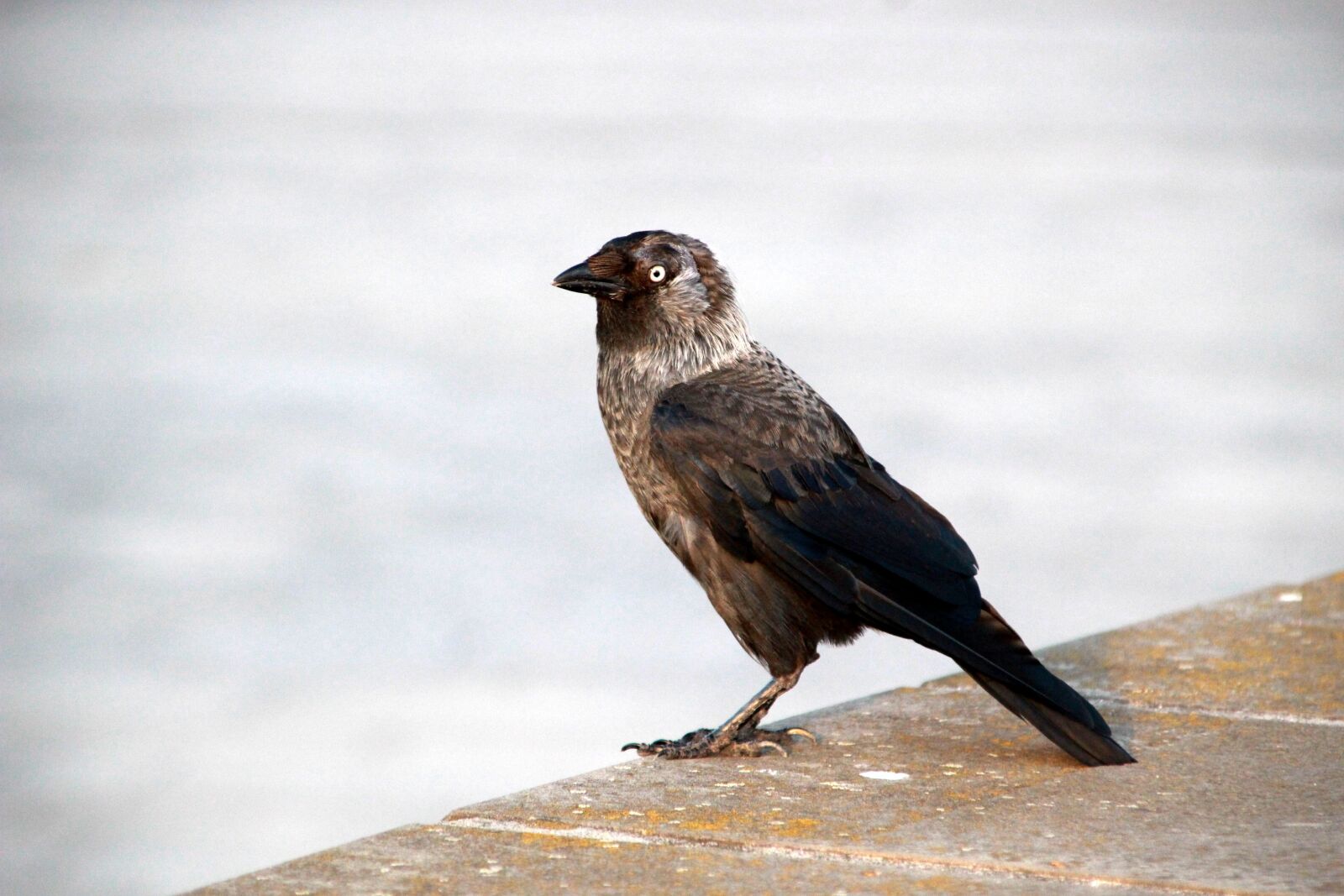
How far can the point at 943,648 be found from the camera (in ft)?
13.2

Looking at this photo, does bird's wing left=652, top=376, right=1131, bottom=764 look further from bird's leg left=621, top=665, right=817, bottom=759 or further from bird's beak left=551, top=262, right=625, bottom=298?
bird's beak left=551, top=262, right=625, bottom=298

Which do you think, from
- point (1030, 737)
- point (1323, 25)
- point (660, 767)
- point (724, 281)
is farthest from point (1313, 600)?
point (1323, 25)

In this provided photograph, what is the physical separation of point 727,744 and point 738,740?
0.05 metres

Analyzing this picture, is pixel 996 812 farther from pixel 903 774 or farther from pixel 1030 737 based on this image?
pixel 1030 737

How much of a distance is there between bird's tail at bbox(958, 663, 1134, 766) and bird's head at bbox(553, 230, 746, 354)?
1322 millimetres

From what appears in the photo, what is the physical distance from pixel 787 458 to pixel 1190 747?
1115 mm

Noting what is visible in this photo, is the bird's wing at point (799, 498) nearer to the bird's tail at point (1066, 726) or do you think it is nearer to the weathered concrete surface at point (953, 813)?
the bird's tail at point (1066, 726)

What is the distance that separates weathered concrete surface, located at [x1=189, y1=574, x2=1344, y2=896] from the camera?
301 cm

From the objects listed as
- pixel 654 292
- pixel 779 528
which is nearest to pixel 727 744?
pixel 779 528

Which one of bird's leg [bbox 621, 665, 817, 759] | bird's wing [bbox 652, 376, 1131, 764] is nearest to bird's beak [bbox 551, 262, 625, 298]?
bird's wing [bbox 652, 376, 1131, 764]

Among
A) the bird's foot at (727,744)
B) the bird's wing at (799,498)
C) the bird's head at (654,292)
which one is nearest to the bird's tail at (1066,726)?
the bird's wing at (799,498)

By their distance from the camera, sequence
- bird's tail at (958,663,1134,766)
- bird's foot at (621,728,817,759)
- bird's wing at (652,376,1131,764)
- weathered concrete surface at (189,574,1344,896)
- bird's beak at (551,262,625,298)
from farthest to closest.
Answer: bird's beak at (551,262,625,298), bird's foot at (621,728,817,759), bird's wing at (652,376,1131,764), bird's tail at (958,663,1134,766), weathered concrete surface at (189,574,1344,896)

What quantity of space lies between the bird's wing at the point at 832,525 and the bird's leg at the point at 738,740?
285mm

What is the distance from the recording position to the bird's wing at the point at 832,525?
400 centimetres
